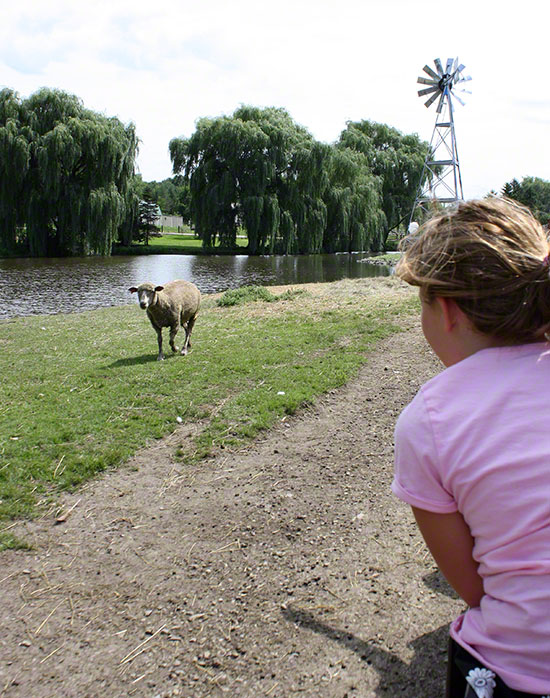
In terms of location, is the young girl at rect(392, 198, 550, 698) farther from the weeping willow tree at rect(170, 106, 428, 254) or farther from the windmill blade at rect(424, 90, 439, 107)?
the windmill blade at rect(424, 90, 439, 107)

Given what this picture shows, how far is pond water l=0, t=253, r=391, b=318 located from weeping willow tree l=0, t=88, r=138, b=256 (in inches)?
85.6

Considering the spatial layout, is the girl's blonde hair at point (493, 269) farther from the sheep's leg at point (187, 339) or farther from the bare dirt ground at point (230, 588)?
the sheep's leg at point (187, 339)

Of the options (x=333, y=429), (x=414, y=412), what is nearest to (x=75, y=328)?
(x=333, y=429)

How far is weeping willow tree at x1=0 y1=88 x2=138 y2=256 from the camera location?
110 ft

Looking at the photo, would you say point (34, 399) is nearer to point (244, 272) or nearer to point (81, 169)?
point (244, 272)

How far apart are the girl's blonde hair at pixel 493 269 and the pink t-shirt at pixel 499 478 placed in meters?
0.08

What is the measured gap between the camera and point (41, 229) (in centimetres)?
3619

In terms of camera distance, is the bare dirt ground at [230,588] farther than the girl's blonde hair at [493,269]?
Yes

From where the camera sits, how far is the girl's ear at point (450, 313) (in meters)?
1.49

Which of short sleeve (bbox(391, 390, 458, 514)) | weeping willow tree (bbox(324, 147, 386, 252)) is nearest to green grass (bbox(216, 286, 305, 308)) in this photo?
short sleeve (bbox(391, 390, 458, 514))

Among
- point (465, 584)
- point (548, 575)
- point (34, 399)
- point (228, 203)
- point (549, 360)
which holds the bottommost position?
point (34, 399)

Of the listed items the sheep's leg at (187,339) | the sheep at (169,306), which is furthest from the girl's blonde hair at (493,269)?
the sheep's leg at (187,339)

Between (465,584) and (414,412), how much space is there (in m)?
0.53

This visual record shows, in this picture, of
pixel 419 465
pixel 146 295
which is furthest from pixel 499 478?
pixel 146 295
